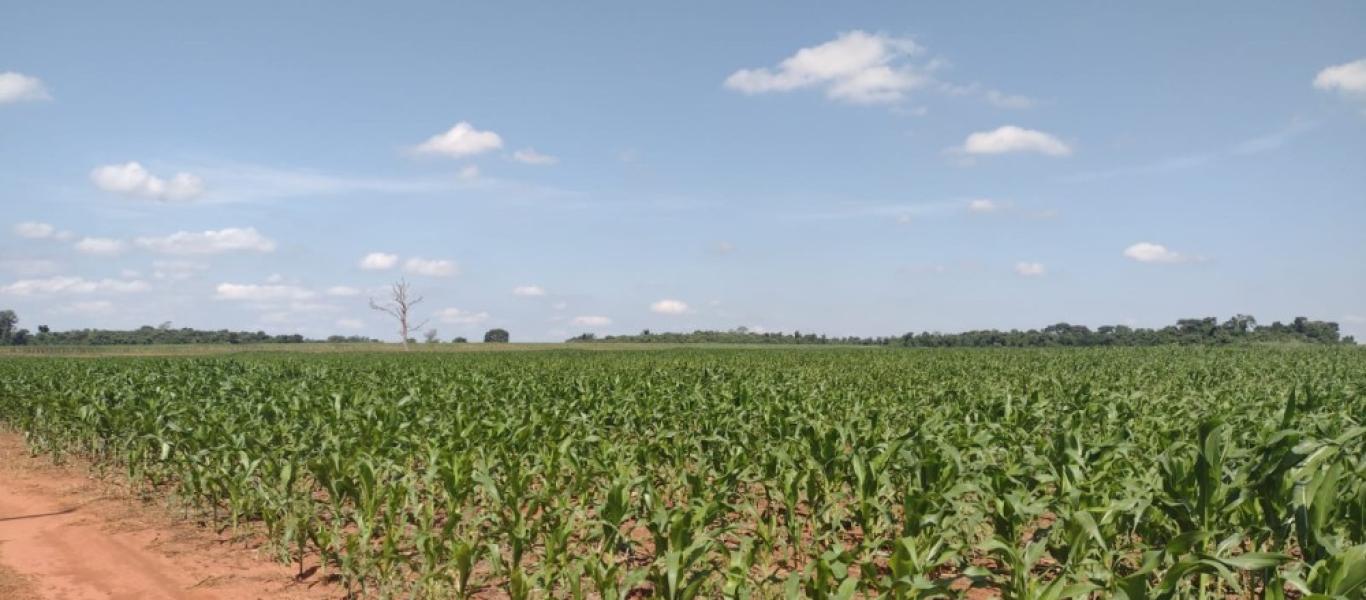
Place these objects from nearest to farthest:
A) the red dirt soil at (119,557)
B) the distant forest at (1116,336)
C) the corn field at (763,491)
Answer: the corn field at (763,491), the red dirt soil at (119,557), the distant forest at (1116,336)

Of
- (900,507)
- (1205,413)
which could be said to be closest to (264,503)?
(900,507)

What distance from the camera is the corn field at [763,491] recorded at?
5.08 metres

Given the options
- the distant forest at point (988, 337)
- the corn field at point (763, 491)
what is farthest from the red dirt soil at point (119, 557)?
the distant forest at point (988, 337)

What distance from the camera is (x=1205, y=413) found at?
1220 centimetres

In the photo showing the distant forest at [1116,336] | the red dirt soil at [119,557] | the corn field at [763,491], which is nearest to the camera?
the corn field at [763,491]

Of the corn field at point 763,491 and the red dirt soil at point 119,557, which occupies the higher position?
the corn field at point 763,491

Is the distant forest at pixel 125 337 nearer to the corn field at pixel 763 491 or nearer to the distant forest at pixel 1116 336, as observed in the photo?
the distant forest at pixel 1116 336

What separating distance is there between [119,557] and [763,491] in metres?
7.28

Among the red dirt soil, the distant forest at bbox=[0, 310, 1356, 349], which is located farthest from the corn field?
the distant forest at bbox=[0, 310, 1356, 349]

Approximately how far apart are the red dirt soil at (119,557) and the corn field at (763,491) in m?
0.35

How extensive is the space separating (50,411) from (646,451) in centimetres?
1417

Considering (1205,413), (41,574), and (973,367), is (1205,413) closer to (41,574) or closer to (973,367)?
(41,574)

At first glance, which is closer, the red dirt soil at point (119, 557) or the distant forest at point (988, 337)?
the red dirt soil at point (119, 557)

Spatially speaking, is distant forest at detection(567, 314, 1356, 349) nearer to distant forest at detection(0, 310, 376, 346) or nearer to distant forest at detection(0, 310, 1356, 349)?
distant forest at detection(0, 310, 1356, 349)
